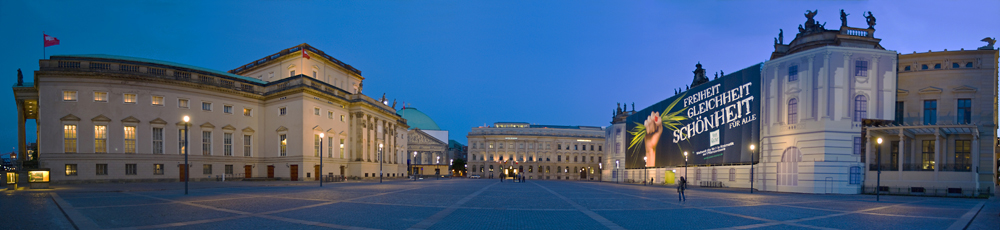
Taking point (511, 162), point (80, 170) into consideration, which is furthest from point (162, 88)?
point (511, 162)

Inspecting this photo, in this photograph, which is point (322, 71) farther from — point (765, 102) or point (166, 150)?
point (765, 102)

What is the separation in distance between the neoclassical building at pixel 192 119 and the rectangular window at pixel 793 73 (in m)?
38.5

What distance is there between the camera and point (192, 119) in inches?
2040

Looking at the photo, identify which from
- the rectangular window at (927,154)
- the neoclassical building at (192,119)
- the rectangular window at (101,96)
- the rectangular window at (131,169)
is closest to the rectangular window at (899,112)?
the rectangular window at (927,154)

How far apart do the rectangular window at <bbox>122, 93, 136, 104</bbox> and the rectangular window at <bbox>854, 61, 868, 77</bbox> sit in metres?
60.8

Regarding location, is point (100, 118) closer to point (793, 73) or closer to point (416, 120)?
point (793, 73)

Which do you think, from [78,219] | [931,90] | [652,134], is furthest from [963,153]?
[78,219]

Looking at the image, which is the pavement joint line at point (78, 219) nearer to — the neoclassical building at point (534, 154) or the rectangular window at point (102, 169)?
the rectangular window at point (102, 169)

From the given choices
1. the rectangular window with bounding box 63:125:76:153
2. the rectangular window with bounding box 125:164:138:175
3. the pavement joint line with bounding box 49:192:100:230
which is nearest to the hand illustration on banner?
the rectangular window with bounding box 125:164:138:175

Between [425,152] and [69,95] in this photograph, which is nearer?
[69,95]

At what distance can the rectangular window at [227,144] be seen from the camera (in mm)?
54969

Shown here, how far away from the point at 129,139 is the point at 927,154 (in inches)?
2669

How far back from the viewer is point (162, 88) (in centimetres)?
4944

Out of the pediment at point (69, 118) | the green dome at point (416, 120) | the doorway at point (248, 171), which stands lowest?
the doorway at point (248, 171)
